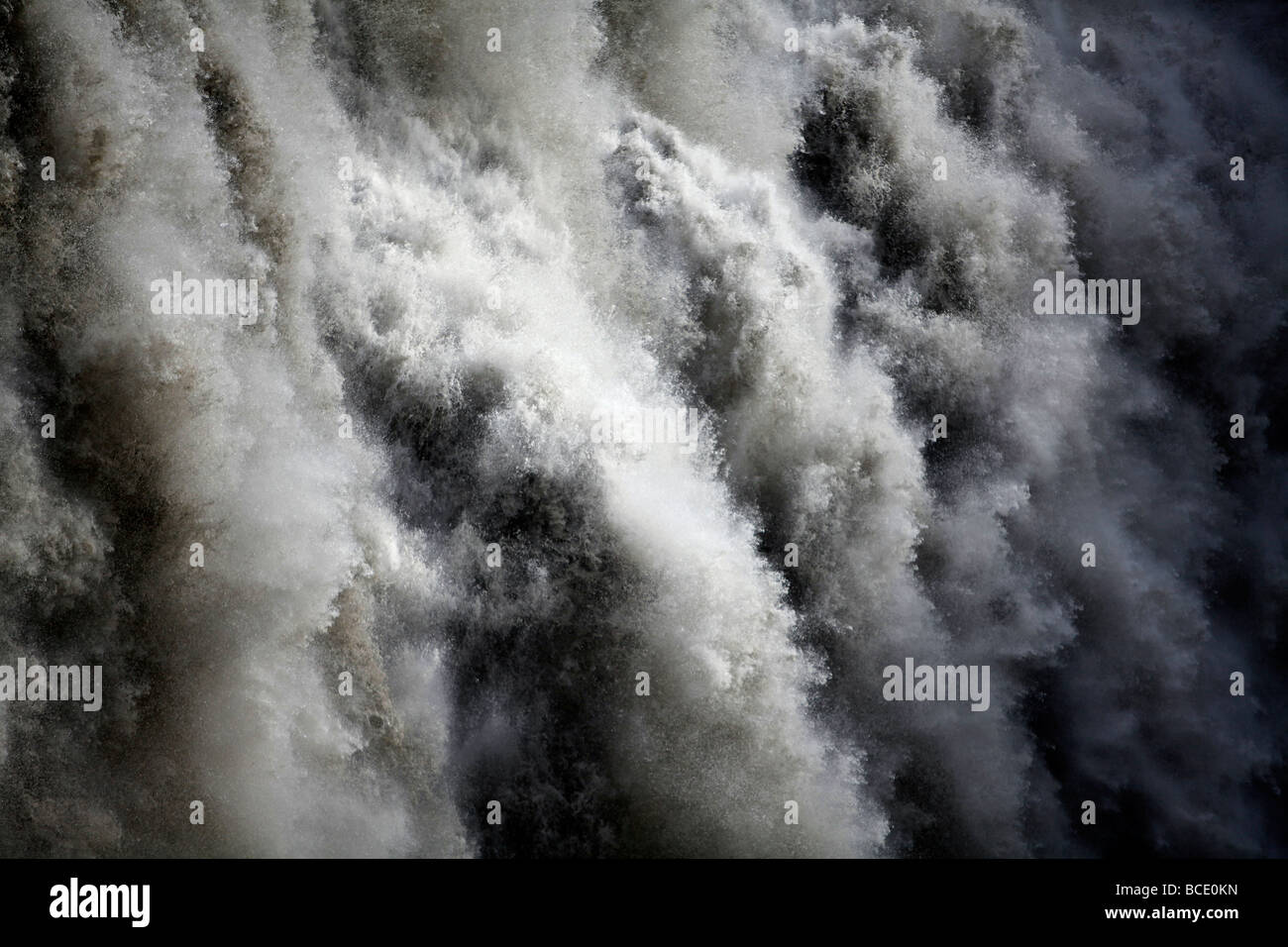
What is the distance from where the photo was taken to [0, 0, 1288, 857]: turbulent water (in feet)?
21.0

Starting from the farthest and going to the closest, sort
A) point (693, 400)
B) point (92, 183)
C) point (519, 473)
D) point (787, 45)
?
point (787, 45) < point (693, 400) < point (519, 473) < point (92, 183)

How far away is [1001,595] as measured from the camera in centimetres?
771

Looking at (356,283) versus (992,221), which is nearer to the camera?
(356,283)

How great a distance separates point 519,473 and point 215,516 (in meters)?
1.85

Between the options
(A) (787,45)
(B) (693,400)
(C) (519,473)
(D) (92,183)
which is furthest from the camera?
(A) (787,45)

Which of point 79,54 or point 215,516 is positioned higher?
point 79,54

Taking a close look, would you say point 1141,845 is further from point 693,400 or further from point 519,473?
point 519,473

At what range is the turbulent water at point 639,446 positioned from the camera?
21.0ft

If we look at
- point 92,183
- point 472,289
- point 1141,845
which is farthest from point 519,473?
point 1141,845

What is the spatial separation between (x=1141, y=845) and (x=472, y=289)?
602 cm

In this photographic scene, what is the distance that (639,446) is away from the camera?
287 inches
